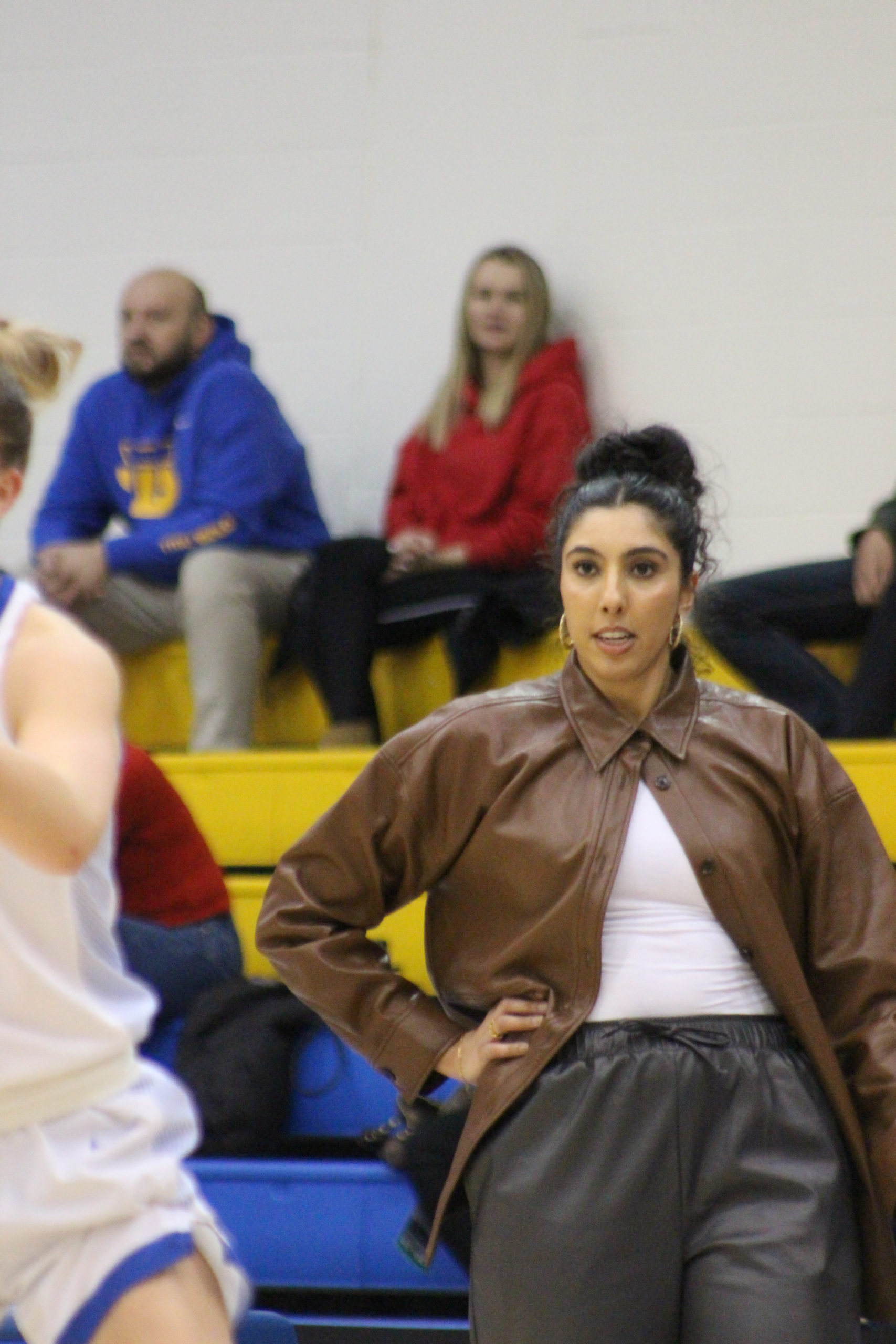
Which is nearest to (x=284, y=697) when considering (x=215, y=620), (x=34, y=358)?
(x=215, y=620)

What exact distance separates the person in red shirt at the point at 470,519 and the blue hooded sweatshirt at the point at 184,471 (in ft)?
0.92

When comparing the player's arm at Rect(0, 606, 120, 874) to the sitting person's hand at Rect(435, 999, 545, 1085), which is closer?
the player's arm at Rect(0, 606, 120, 874)

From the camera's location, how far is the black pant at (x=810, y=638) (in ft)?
Result: 11.7

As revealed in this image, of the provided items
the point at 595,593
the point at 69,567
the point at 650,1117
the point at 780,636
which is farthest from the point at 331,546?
the point at 650,1117

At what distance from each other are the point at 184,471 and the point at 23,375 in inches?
110

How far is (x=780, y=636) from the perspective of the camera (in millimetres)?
3719

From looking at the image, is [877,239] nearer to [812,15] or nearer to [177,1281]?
[812,15]

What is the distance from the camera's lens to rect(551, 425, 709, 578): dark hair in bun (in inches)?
77.9

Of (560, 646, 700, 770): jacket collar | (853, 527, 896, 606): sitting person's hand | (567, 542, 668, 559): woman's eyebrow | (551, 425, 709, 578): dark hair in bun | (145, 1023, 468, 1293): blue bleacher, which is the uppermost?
(551, 425, 709, 578): dark hair in bun

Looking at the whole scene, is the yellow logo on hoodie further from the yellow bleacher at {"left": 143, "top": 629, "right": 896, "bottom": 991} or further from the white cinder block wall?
the white cinder block wall

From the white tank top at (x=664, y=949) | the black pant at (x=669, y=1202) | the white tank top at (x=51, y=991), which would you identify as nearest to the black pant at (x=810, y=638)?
the white tank top at (x=664, y=949)

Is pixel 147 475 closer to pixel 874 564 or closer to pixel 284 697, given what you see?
pixel 284 697

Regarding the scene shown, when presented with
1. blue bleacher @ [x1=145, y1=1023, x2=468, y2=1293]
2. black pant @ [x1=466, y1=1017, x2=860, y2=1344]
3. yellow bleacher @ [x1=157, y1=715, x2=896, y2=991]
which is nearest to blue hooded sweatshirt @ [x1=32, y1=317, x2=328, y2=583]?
yellow bleacher @ [x1=157, y1=715, x2=896, y2=991]

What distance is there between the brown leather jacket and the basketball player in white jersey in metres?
0.43
